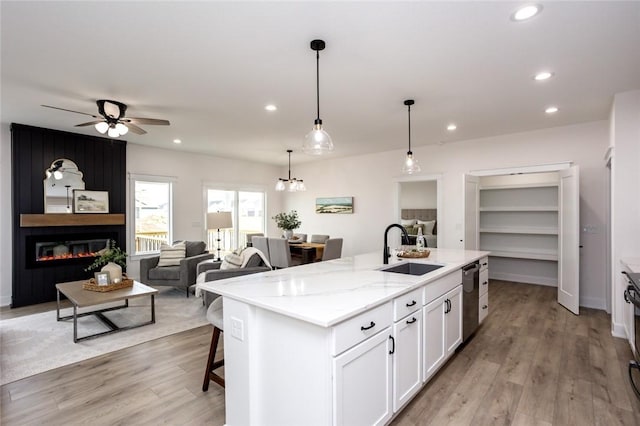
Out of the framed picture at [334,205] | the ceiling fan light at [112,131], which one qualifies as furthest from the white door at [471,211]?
the ceiling fan light at [112,131]

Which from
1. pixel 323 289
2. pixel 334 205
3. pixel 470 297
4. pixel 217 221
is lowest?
pixel 470 297

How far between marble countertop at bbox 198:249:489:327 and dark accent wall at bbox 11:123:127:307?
14.3 ft

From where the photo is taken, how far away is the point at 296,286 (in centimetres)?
205

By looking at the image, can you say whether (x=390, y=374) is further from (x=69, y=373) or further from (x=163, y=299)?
(x=163, y=299)

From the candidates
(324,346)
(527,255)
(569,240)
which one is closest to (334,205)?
(527,255)

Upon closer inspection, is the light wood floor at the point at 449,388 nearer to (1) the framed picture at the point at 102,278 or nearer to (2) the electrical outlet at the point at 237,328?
(2) the electrical outlet at the point at 237,328

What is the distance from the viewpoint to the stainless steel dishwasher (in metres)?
3.00

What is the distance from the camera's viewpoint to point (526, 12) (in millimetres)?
1989

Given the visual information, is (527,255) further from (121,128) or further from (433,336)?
(121,128)

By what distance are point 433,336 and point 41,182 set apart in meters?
5.86

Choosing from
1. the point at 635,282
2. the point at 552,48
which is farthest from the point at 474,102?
the point at 635,282

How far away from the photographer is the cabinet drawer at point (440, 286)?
7.61 feet

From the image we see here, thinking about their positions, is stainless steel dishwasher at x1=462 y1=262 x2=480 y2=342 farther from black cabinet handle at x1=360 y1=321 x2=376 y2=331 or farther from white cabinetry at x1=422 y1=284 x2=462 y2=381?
black cabinet handle at x1=360 y1=321 x2=376 y2=331

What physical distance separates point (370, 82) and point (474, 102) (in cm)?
143
